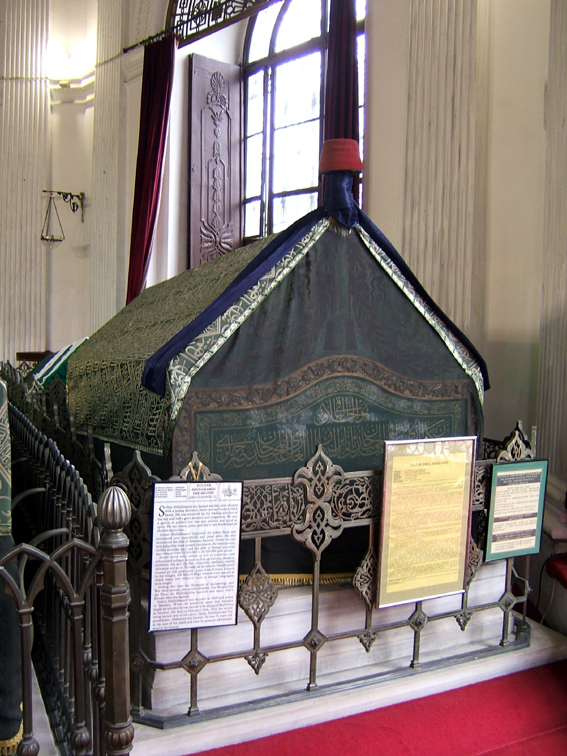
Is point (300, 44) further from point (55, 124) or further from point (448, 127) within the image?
point (55, 124)

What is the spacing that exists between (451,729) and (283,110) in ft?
18.6

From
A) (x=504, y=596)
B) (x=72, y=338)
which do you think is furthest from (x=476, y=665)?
(x=72, y=338)

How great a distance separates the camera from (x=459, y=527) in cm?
230

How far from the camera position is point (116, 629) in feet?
4.82

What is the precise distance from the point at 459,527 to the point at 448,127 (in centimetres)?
264

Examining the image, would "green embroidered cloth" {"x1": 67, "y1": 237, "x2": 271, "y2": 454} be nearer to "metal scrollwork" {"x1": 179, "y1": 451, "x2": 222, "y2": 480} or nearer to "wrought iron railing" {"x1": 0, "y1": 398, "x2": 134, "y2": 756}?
"metal scrollwork" {"x1": 179, "y1": 451, "x2": 222, "y2": 480}

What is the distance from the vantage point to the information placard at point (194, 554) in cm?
186

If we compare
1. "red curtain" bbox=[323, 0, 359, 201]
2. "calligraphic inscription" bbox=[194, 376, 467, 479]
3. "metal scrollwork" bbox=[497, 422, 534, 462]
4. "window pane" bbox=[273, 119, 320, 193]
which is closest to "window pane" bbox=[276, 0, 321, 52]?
"window pane" bbox=[273, 119, 320, 193]

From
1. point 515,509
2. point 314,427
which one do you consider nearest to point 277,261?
point 314,427

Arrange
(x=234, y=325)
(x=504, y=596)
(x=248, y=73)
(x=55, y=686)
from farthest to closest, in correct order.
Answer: (x=248, y=73) → (x=504, y=596) → (x=234, y=325) → (x=55, y=686)

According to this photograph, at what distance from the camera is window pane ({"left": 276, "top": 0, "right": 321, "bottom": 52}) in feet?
19.8

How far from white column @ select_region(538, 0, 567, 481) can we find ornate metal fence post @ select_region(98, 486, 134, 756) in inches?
92.2

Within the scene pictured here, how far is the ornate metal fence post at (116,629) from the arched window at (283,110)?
487 centimetres

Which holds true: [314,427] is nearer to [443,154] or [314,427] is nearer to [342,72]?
[443,154]
